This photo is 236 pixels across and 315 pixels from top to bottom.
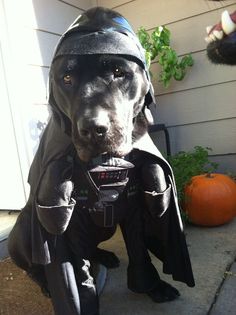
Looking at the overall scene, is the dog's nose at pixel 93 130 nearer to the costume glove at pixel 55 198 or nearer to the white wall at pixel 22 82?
the costume glove at pixel 55 198

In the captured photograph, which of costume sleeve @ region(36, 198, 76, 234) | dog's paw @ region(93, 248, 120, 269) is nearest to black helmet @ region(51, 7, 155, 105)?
costume sleeve @ region(36, 198, 76, 234)

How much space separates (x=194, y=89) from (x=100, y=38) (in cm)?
206

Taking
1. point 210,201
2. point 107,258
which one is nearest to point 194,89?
point 210,201

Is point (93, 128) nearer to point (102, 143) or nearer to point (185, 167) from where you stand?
point (102, 143)

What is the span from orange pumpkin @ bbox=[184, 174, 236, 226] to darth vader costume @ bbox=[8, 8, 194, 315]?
90 cm

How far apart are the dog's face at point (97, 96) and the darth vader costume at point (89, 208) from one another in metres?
0.05

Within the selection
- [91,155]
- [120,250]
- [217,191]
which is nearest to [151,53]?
[217,191]

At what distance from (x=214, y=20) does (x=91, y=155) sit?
2160mm

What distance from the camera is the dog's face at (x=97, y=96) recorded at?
103 centimetres

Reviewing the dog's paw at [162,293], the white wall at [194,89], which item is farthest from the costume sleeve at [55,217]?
the white wall at [194,89]

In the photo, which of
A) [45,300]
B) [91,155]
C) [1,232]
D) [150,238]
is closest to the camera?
[91,155]

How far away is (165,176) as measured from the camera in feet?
4.49

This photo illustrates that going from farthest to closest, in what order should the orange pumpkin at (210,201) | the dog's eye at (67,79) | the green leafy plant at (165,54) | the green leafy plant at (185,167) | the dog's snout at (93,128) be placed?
the green leafy plant at (165,54) → the green leafy plant at (185,167) → the orange pumpkin at (210,201) → the dog's eye at (67,79) → the dog's snout at (93,128)

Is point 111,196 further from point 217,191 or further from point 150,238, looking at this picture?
point 217,191
